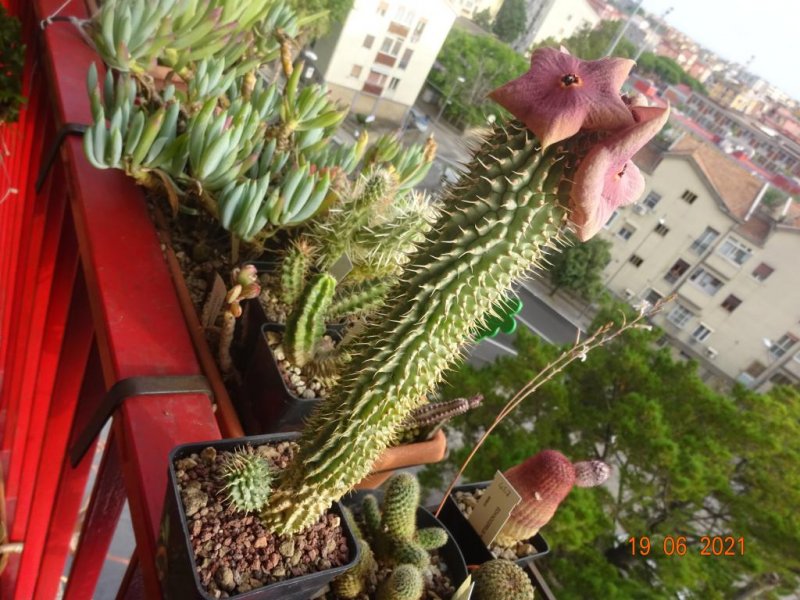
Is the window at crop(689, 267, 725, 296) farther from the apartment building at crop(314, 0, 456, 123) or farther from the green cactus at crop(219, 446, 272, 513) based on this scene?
the green cactus at crop(219, 446, 272, 513)

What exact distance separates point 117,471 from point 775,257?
11.6 ft

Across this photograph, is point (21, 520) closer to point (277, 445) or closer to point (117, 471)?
point (117, 471)

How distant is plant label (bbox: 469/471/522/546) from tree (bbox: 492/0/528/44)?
1650mm

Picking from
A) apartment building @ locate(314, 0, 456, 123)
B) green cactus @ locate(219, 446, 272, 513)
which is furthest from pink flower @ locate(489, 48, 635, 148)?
apartment building @ locate(314, 0, 456, 123)

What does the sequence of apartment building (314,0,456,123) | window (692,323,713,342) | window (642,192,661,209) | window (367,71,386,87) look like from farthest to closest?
window (642,192,661,209)
window (692,323,713,342)
window (367,71,386,87)
apartment building (314,0,456,123)

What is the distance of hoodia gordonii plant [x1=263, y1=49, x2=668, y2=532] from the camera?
0.30 metres

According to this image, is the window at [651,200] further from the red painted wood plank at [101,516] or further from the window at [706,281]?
the red painted wood plank at [101,516]

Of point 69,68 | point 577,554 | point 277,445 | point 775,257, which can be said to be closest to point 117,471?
point 277,445

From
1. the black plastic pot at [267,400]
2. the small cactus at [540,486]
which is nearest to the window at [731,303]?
the small cactus at [540,486]

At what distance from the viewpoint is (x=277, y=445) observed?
620 mm

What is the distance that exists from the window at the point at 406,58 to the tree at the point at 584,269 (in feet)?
6.33

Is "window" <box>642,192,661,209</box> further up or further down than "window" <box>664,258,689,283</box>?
further up

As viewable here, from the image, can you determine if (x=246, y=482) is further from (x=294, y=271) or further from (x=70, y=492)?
(x=70, y=492)

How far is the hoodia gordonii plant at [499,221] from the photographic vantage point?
302mm
